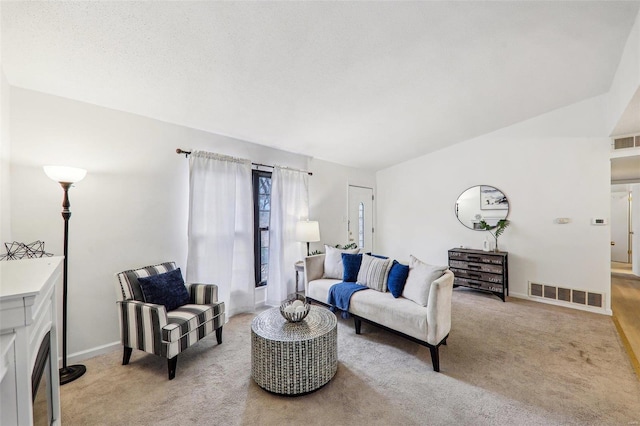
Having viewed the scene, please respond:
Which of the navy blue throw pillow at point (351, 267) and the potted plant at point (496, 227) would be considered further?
the potted plant at point (496, 227)

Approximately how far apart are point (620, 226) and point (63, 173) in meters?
11.0

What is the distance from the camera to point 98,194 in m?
2.52

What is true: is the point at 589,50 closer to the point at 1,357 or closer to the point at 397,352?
the point at 397,352

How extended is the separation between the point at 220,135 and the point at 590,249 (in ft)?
17.2

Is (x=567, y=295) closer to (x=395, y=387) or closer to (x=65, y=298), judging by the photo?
(x=395, y=387)

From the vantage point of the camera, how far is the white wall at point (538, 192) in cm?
366

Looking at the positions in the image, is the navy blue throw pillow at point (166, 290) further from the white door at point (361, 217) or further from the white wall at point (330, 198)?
the white door at point (361, 217)

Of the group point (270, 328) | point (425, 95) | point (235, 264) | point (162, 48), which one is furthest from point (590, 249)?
point (162, 48)

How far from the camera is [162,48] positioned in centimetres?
192

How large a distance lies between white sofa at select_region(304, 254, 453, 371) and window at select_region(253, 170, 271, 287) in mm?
1550

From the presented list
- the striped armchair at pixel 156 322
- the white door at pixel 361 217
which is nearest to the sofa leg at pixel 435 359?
the striped armchair at pixel 156 322

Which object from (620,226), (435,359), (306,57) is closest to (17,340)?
(306,57)

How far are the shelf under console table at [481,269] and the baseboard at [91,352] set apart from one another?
4.67 meters

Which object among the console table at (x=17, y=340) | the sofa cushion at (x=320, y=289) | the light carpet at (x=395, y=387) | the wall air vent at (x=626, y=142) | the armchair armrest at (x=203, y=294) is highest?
the wall air vent at (x=626, y=142)
